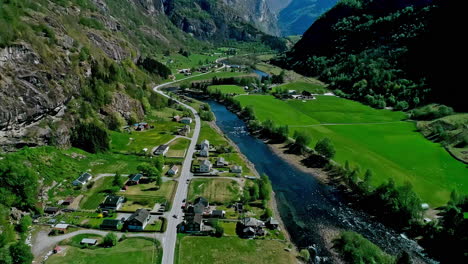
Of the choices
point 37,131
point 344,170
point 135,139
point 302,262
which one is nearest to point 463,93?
point 344,170

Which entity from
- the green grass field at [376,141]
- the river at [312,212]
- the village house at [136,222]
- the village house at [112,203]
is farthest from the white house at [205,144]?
the village house at [136,222]

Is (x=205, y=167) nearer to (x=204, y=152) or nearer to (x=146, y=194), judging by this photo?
(x=204, y=152)

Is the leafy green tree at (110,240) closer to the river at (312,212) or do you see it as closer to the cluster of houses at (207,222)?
the cluster of houses at (207,222)

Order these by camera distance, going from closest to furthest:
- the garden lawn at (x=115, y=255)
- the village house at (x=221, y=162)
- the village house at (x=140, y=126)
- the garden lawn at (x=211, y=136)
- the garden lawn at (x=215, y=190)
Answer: the garden lawn at (x=115, y=255), the garden lawn at (x=215, y=190), the village house at (x=221, y=162), the garden lawn at (x=211, y=136), the village house at (x=140, y=126)

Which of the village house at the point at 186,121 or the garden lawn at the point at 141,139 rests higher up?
the village house at the point at 186,121

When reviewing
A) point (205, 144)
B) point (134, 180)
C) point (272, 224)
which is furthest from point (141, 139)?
point (272, 224)

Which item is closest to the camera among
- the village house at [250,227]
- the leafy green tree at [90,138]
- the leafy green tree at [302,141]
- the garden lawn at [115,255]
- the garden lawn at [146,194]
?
the garden lawn at [115,255]

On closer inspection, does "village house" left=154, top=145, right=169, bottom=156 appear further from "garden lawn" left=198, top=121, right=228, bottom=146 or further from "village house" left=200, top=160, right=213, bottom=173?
"village house" left=200, top=160, right=213, bottom=173

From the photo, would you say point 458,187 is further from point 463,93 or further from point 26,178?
point 26,178
